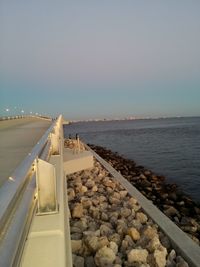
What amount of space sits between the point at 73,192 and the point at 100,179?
7.43 ft

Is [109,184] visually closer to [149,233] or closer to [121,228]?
[121,228]

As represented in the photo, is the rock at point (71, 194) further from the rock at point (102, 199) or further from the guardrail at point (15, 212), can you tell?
the guardrail at point (15, 212)

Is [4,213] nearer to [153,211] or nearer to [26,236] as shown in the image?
[26,236]

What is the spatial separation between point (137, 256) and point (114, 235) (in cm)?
78

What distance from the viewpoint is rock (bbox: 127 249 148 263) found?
4.79 metres

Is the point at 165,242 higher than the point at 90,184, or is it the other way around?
the point at 90,184

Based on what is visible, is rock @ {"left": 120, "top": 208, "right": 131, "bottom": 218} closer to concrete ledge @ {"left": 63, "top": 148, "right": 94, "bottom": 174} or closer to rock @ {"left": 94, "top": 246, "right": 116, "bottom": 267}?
rock @ {"left": 94, "top": 246, "right": 116, "bottom": 267}

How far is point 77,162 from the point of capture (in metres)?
11.1

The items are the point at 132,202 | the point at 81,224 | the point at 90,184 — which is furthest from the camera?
the point at 90,184

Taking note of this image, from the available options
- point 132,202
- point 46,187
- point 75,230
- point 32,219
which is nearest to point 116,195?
point 132,202

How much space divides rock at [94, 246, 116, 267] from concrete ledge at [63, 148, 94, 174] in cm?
558

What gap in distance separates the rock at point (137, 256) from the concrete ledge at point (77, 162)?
5662 mm

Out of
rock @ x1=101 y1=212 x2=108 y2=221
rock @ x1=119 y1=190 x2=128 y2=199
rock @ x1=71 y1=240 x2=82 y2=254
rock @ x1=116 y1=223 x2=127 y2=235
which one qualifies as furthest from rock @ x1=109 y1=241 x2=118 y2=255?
rock @ x1=119 y1=190 x2=128 y2=199

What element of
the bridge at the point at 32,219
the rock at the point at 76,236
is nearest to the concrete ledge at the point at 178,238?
the rock at the point at 76,236
